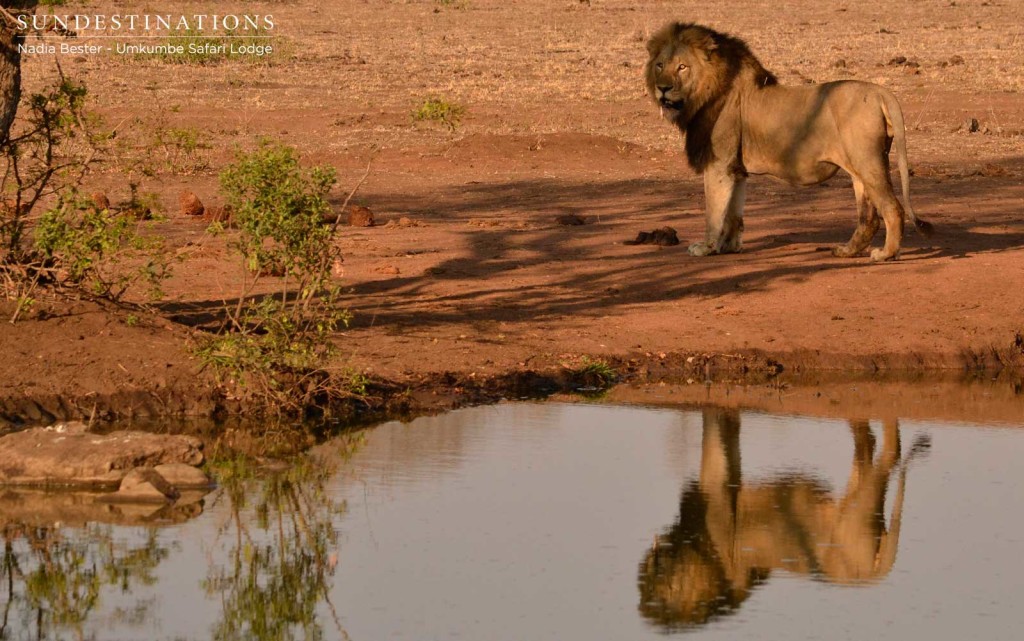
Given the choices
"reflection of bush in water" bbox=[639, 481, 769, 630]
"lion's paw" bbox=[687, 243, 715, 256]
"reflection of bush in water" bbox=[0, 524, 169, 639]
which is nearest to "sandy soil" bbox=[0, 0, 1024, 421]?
"lion's paw" bbox=[687, 243, 715, 256]

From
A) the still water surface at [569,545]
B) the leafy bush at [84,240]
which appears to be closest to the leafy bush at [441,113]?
the leafy bush at [84,240]

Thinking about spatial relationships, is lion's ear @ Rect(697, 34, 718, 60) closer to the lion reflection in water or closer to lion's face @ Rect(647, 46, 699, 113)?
lion's face @ Rect(647, 46, 699, 113)

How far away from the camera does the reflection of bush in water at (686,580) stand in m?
5.48

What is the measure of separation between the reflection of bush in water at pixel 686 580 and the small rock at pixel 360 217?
8276 mm

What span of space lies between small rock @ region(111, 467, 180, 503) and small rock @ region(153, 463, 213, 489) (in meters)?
0.11

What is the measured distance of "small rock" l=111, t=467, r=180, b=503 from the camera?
267 inches

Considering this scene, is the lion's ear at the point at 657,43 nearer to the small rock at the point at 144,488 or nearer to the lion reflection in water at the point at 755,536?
the lion reflection in water at the point at 755,536

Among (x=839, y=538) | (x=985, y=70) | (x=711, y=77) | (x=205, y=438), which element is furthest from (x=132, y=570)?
(x=985, y=70)

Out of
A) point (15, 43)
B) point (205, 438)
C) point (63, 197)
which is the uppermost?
point (15, 43)

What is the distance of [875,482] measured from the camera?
7496 millimetres

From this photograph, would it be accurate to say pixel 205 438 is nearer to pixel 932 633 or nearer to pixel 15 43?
pixel 15 43

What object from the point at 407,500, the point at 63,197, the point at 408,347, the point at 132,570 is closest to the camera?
the point at 132,570

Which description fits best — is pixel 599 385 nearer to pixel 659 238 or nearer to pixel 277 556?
pixel 277 556

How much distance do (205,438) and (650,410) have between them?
2377mm
